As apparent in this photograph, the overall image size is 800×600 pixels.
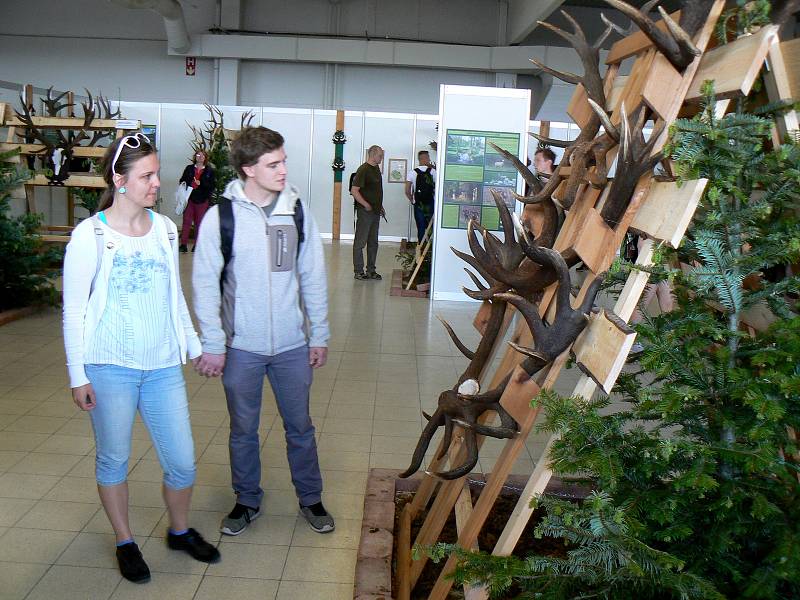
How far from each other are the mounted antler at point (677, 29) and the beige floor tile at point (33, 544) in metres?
2.86

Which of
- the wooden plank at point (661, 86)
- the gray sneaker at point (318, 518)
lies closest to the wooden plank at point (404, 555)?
the gray sneaker at point (318, 518)

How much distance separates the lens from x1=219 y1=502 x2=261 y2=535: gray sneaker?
146 inches

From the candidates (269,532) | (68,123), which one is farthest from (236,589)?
(68,123)

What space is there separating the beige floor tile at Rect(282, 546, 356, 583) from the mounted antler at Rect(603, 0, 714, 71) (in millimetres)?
2229

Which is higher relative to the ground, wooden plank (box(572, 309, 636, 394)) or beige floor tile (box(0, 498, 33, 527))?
wooden plank (box(572, 309, 636, 394))

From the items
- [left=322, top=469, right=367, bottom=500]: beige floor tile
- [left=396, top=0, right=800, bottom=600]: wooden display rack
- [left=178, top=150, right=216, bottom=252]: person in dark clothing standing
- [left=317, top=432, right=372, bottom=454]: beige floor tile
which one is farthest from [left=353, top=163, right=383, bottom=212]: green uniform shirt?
[left=396, top=0, right=800, bottom=600]: wooden display rack

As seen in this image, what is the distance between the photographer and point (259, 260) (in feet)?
11.2

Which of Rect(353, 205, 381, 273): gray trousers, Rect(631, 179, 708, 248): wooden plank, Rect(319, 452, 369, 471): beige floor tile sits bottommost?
Rect(319, 452, 369, 471): beige floor tile

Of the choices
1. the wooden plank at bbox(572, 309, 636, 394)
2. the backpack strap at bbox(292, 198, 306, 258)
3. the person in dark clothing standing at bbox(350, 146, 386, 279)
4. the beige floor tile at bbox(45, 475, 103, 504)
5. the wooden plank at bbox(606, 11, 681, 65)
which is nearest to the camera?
the wooden plank at bbox(572, 309, 636, 394)

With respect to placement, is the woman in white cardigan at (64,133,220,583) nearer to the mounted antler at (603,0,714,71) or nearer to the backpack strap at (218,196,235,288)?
the backpack strap at (218,196,235,288)

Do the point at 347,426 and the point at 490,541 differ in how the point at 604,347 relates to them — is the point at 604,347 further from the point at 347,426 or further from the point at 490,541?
the point at 347,426

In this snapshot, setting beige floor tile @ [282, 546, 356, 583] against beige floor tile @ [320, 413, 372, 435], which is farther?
beige floor tile @ [320, 413, 372, 435]

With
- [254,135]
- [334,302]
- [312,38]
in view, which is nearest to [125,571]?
[254,135]

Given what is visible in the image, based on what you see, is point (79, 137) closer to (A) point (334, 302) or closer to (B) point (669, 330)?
(A) point (334, 302)
